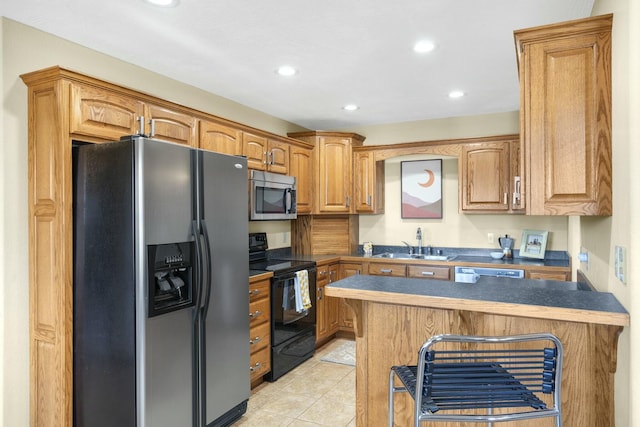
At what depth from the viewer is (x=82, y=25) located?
239 cm

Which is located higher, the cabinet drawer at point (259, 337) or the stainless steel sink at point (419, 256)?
the stainless steel sink at point (419, 256)

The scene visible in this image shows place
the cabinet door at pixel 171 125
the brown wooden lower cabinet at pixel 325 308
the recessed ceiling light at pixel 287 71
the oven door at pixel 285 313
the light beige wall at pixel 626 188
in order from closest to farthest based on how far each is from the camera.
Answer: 1. the light beige wall at pixel 626 188
2. the cabinet door at pixel 171 125
3. the recessed ceiling light at pixel 287 71
4. the oven door at pixel 285 313
5. the brown wooden lower cabinet at pixel 325 308

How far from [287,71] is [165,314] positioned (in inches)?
77.2

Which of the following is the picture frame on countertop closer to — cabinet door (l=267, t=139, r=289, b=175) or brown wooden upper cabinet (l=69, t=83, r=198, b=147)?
cabinet door (l=267, t=139, r=289, b=175)

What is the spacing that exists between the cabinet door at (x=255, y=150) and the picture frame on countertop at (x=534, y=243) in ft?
9.17

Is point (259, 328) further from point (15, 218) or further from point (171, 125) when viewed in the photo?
point (15, 218)

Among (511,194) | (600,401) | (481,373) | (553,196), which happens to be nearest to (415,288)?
(481,373)

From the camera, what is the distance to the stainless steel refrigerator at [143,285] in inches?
84.1

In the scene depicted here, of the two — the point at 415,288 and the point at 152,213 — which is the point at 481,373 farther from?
the point at 152,213

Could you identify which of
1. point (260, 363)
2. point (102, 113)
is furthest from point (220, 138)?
point (260, 363)

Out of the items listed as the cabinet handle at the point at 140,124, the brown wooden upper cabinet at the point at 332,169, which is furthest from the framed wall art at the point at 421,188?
the cabinet handle at the point at 140,124

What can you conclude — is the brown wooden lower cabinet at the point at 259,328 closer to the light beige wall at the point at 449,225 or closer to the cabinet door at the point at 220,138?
the cabinet door at the point at 220,138

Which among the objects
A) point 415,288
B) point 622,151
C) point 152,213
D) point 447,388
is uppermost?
point 622,151

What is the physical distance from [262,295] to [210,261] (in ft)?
3.00
